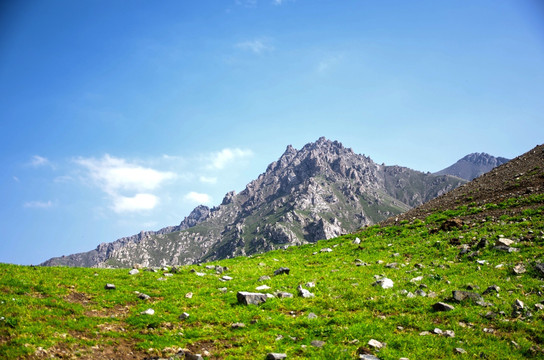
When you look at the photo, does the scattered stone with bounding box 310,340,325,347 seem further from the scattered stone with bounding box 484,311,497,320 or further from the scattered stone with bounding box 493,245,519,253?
the scattered stone with bounding box 493,245,519,253

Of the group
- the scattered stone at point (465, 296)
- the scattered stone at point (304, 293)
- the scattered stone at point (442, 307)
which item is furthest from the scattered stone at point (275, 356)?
the scattered stone at point (465, 296)

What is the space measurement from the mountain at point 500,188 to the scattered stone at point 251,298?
80.6 feet

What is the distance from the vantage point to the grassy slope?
10594 millimetres

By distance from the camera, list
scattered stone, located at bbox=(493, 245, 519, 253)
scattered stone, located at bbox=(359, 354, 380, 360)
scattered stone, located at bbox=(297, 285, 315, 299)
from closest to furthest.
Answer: scattered stone, located at bbox=(359, 354, 380, 360)
scattered stone, located at bbox=(297, 285, 315, 299)
scattered stone, located at bbox=(493, 245, 519, 253)

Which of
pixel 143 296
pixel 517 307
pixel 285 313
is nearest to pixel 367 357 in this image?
pixel 285 313

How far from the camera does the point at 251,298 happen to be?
15695mm

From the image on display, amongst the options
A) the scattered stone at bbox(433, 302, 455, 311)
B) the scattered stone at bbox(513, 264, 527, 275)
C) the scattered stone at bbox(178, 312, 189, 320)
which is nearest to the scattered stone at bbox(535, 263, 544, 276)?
the scattered stone at bbox(513, 264, 527, 275)

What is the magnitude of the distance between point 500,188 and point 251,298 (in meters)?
36.4

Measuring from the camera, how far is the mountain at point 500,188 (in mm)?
30688

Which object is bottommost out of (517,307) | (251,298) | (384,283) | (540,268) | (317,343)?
(517,307)

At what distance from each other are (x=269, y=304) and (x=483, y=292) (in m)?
10.9

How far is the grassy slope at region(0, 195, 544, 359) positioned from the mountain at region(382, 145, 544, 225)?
10.5m

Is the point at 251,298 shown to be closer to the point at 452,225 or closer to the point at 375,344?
the point at 375,344

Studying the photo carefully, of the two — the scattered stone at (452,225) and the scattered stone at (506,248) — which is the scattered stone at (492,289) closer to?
the scattered stone at (506,248)
